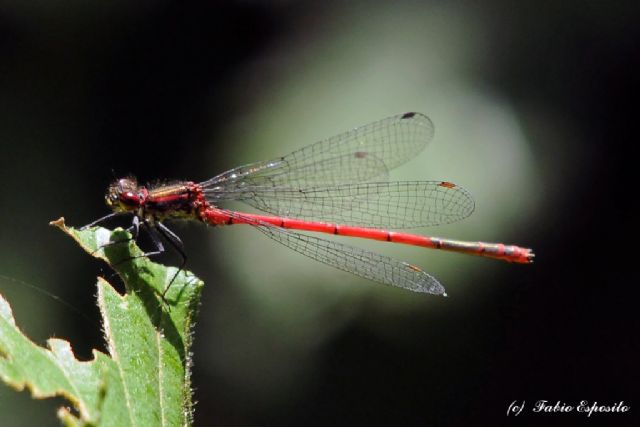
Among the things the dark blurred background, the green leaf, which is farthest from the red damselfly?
the green leaf

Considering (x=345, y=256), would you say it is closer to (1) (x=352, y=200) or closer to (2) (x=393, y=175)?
(1) (x=352, y=200)

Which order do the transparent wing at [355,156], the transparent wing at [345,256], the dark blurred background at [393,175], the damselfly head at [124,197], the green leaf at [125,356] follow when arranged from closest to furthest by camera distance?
the green leaf at [125,356] < the damselfly head at [124,197] < the transparent wing at [345,256] < the transparent wing at [355,156] < the dark blurred background at [393,175]

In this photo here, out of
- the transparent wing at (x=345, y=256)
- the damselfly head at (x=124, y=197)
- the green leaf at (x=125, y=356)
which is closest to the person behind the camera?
the green leaf at (x=125, y=356)

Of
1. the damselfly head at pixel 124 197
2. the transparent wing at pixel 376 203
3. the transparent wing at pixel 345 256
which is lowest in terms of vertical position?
the transparent wing at pixel 345 256

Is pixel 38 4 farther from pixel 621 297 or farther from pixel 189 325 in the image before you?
pixel 621 297

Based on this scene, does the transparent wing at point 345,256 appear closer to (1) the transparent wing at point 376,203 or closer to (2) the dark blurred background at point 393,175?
(1) the transparent wing at point 376,203

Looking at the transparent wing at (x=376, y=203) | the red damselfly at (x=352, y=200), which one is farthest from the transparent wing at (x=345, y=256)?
the transparent wing at (x=376, y=203)

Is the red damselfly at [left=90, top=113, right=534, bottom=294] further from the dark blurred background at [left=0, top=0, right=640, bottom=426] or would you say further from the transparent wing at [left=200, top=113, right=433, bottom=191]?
the dark blurred background at [left=0, top=0, right=640, bottom=426]
